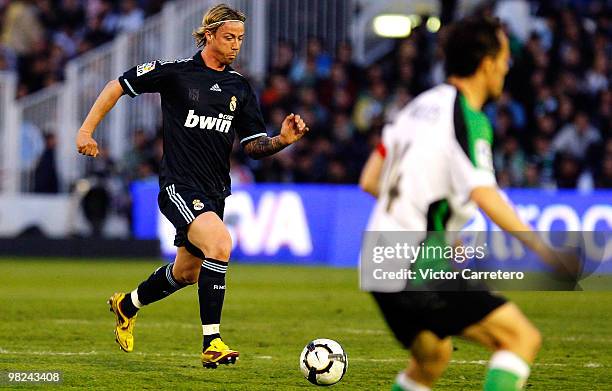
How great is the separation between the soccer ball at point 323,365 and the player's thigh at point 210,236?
0.86 meters

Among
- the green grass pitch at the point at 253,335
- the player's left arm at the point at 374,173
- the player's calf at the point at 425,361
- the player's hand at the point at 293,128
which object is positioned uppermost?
the player's hand at the point at 293,128

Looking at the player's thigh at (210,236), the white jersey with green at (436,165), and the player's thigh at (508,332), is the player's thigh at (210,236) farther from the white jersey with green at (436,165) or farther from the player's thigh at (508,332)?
the player's thigh at (508,332)

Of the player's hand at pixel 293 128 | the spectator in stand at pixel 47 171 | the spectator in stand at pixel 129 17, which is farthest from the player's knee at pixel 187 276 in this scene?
the spectator in stand at pixel 129 17

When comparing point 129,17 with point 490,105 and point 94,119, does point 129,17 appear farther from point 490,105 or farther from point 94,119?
point 94,119

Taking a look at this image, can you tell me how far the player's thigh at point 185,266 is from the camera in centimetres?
862

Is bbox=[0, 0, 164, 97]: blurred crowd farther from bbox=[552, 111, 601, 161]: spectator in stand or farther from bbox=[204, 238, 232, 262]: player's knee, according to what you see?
bbox=[204, 238, 232, 262]: player's knee

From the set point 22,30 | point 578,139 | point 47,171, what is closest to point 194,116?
point 578,139

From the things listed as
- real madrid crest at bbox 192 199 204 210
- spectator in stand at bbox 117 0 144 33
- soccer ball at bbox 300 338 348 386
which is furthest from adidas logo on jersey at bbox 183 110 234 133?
spectator in stand at bbox 117 0 144 33

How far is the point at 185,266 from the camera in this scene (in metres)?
8.60

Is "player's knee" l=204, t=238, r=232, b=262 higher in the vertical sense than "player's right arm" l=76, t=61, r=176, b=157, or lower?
lower

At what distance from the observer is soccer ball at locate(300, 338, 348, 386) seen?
7.62 m

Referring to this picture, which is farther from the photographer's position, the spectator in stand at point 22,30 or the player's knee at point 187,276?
the spectator in stand at point 22,30

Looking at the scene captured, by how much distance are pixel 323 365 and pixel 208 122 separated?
1.81 meters

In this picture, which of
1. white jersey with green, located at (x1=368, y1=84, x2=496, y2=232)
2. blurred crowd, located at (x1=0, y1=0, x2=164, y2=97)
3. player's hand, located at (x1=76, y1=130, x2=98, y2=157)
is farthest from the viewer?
blurred crowd, located at (x1=0, y1=0, x2=164, y2=97)
